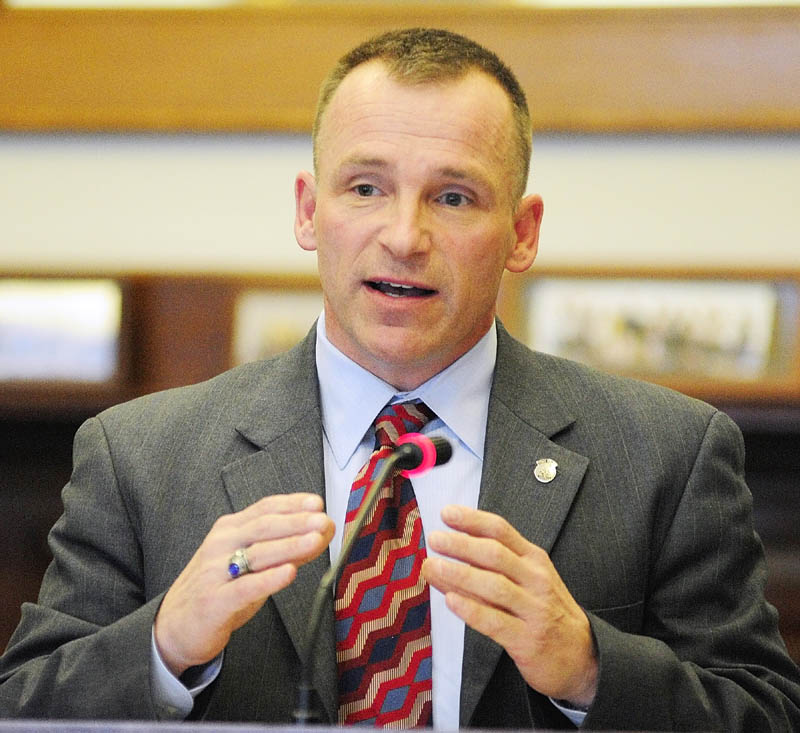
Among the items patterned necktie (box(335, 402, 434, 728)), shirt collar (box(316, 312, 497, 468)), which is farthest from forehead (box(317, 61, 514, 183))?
patterned necktie (box(335, 402, 434, 728))

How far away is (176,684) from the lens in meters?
1.97

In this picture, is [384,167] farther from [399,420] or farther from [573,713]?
[573,713]

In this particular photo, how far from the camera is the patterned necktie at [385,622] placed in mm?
2076

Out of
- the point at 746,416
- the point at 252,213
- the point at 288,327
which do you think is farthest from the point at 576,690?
the point at 252,213

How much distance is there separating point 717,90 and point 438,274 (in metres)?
1.38

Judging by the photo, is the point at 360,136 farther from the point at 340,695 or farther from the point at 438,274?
the point at 340,695

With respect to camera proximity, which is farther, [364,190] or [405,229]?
[364,190]

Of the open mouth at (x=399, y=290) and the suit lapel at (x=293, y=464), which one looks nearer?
the suit lapel at (x=293, y=464)

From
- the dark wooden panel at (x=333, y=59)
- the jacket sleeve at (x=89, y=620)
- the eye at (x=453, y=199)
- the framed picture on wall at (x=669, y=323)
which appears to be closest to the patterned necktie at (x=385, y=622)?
the jacket sleeve at (x=89, y=620)

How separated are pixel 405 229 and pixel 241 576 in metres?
0.67

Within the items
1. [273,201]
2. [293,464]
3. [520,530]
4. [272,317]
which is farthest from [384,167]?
[273,201]

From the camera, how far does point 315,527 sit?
5.70 ft

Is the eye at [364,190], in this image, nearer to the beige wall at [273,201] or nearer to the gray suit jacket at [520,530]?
the gray suit jacket at [520,530]

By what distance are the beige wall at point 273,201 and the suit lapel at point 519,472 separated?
Answer: 3.01 feet
